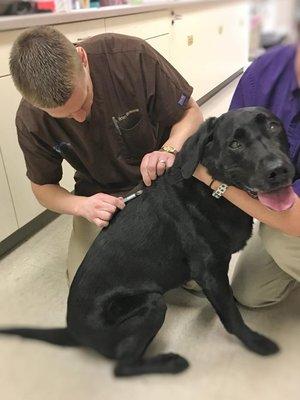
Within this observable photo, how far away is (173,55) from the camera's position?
3.04 m

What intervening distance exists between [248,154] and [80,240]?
80 centimetres

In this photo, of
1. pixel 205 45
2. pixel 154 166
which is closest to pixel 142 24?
pixel 205 45

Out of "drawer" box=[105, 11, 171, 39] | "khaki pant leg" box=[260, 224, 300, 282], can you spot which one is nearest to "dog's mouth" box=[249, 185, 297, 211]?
"khaki pant leg" box=[260, 224, 300, 282]

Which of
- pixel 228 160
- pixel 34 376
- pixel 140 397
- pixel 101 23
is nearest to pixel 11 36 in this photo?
pixel 101 23

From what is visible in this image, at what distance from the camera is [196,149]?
1058 mm

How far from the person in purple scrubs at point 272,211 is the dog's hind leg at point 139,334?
13.2 inches

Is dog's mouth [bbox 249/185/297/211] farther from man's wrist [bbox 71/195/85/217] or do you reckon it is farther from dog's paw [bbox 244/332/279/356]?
man's wrist [bbox 71/195/85/217]

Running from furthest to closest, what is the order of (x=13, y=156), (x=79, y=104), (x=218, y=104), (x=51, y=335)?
(x=218, y=104), (x=13, y=156), (x=51, y=335), (x=79, y=104)

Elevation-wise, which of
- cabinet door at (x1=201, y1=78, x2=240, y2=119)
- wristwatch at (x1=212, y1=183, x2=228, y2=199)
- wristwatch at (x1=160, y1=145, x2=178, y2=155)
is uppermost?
wristwatch at (x1=160, y1=145, x2=178, y2=155)

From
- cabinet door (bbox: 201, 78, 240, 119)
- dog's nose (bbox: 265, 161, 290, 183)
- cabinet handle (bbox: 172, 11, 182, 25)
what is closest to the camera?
dog's nose (bbox: 265, 161, 290, 183)

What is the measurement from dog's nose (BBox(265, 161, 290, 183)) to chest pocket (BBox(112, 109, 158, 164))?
0.57 m

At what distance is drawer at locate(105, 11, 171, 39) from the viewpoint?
232cm

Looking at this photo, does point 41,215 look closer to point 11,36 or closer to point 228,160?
point 11,36

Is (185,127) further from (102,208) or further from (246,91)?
(102,208)
